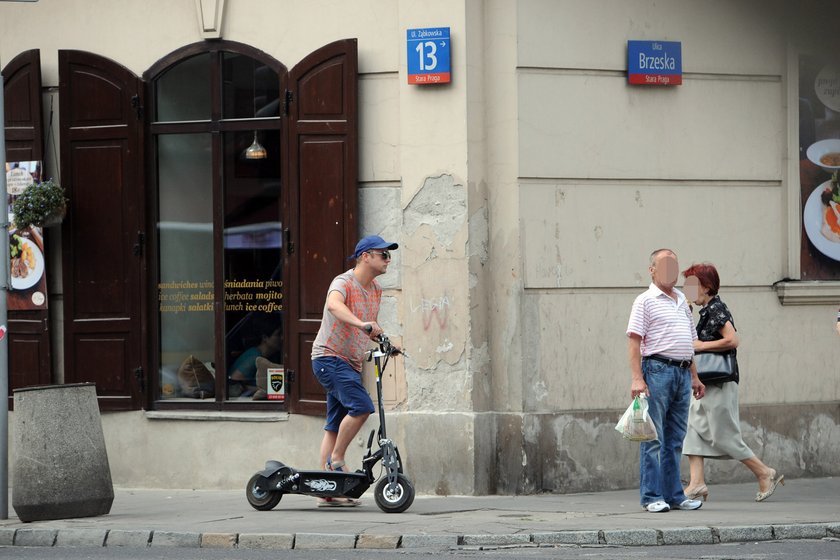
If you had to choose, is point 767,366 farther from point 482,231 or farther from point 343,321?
point 343,321

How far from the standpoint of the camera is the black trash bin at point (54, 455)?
393 inches

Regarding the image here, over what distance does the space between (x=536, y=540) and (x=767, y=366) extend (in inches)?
168

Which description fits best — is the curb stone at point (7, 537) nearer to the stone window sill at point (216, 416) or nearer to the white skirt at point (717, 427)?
the stone window sill at point (216, 416)

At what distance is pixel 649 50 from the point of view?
11.9 meters

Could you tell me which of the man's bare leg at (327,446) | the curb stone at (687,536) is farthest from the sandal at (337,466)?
the curb stone at (687,536)

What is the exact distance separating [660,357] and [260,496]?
3030 mm

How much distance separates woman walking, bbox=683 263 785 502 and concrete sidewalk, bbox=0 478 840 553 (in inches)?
A: 8.9

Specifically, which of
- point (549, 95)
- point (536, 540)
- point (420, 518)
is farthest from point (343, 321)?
point (549, 95)

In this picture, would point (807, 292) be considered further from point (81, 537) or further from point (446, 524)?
point (81, 537)

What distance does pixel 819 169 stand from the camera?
12695 mm

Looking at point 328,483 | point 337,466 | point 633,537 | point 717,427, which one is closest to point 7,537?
point 328,483

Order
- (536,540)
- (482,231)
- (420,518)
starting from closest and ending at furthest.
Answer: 1. (536,540)
2. (420,518)
3. (482,231)

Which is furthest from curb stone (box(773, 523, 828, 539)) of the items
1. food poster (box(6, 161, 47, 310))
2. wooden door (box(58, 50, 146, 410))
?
food poster (box(6, 161, 47, 310))

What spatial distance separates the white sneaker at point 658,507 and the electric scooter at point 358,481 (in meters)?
1.68
